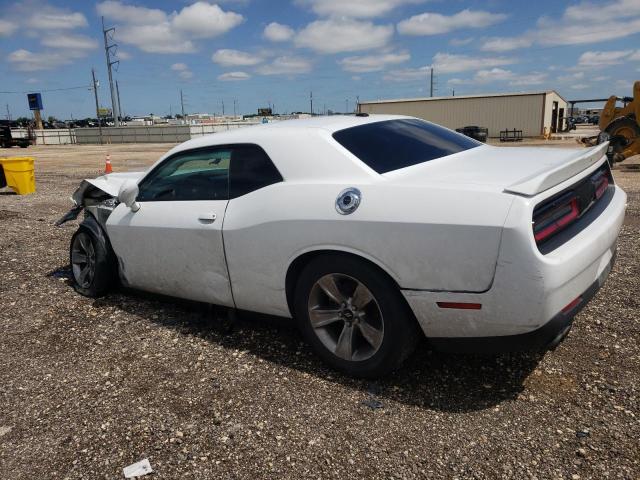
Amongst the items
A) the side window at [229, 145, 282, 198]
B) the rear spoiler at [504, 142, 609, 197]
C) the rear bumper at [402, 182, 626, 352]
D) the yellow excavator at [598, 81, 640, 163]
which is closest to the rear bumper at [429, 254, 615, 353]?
the rear bumper at [402, 182, 626, 352]

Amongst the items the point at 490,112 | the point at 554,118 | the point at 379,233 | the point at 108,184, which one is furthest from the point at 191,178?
the point at 554,118

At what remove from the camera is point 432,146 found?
3.65 meters

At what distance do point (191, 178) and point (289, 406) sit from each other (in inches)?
78.8

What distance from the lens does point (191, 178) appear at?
4.11 meters

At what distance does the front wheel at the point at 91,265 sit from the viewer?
184 inches

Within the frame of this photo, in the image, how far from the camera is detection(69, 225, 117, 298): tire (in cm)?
466

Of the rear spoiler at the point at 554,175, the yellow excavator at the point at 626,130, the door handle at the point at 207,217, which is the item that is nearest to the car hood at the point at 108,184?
the door handle at the point at 207,217

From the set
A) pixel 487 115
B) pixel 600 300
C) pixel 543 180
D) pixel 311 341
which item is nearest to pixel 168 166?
pixel 311 341

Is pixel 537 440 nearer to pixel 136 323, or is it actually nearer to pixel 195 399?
pixel 195 399

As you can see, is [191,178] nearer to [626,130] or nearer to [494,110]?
[626,130]

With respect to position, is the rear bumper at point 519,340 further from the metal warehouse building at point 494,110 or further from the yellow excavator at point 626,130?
the metal warehouse building at point 494,110

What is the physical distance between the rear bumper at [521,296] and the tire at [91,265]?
3014 mm

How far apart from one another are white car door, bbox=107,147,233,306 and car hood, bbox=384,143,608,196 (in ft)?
4.39

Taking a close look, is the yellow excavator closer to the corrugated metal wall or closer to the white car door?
the white car door
